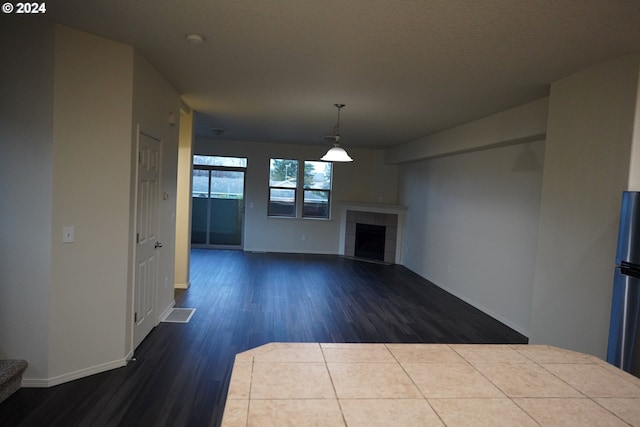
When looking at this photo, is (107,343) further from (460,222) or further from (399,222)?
(399,222)

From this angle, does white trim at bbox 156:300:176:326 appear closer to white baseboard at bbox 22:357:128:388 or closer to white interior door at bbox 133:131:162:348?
white interior door at bbox 133:131:162:348

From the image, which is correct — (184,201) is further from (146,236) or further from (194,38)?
(194,38)

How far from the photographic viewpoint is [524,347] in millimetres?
1827

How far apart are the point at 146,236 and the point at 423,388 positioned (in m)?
3.14

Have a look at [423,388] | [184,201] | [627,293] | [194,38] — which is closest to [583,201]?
[627,293]

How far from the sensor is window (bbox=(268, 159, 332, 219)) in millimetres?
9469

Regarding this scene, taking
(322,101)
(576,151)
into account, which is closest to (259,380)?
(576,151)

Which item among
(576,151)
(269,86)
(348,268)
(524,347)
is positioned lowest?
(348,268)

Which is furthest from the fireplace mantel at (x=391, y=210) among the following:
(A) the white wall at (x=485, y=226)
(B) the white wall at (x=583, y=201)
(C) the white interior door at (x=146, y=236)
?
(C) the white interior door at (x=146, y=236)

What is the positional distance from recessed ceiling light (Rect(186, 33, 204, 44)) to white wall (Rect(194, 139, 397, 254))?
21.1 feet

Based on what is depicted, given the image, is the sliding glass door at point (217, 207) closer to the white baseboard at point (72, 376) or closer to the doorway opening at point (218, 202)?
the doorway opening at point (218, 202)

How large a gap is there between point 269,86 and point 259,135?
404 centimetres

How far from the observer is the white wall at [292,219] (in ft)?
30.6

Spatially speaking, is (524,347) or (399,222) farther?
(399,222)
